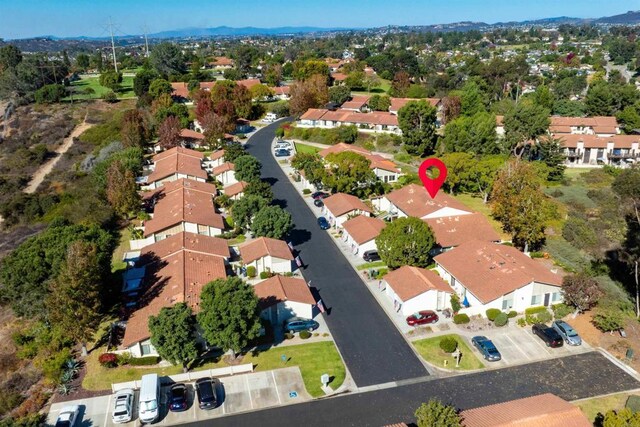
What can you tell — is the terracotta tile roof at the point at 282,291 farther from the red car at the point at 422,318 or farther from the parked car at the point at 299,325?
the red car at the point at 422,318

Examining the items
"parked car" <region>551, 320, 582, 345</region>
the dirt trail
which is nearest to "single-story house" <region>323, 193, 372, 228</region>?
"parked car" <region>551, 320, 582, 345</region>

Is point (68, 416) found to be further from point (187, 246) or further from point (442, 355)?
point (442, 355)

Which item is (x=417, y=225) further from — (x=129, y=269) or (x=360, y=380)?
(x=129, y=269)

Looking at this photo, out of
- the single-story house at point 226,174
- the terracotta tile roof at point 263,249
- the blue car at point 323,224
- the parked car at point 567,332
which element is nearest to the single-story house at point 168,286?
the terracotta tile roof at point 263,249

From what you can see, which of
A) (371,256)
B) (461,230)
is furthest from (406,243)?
(461,230)

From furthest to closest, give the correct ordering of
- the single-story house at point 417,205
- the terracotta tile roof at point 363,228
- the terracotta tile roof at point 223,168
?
the terracotta tile roof at point 223,168 → the single-story house at point 417,205 → the terracotta tile roof at point 363,228
